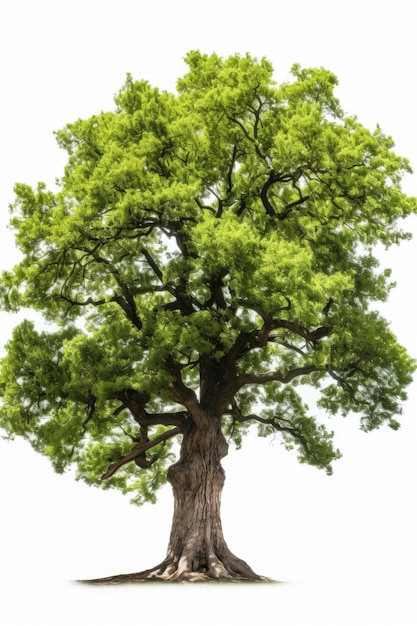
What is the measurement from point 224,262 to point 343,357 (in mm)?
2924

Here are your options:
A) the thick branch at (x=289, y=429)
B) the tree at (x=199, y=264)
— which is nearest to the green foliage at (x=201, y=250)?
the tree at (x=199, y=264)

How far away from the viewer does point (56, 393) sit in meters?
13.8

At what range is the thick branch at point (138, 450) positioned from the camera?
1530 cm

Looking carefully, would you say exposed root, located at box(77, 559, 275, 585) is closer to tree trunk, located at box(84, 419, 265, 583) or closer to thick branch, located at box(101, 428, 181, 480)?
tree trunk, located at box(84, 419, 265, 583)

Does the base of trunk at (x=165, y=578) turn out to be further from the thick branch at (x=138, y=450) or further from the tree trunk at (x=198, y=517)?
the thick branch at (x=138, y=450)

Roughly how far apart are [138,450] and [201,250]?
509 cm

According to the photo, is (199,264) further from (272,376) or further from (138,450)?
(138,450)

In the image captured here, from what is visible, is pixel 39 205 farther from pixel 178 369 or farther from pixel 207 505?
pixel 207 505

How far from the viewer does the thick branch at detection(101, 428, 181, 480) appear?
15.3m

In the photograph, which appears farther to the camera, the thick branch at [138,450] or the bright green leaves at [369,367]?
the thick branch at [138,450]

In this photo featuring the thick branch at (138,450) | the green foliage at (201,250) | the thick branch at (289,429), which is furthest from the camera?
the thick branch at (289,429)

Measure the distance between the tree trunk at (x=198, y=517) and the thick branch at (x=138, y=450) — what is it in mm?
804

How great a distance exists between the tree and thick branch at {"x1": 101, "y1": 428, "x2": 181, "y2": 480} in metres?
0.42

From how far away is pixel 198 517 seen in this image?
13852 millimetres
